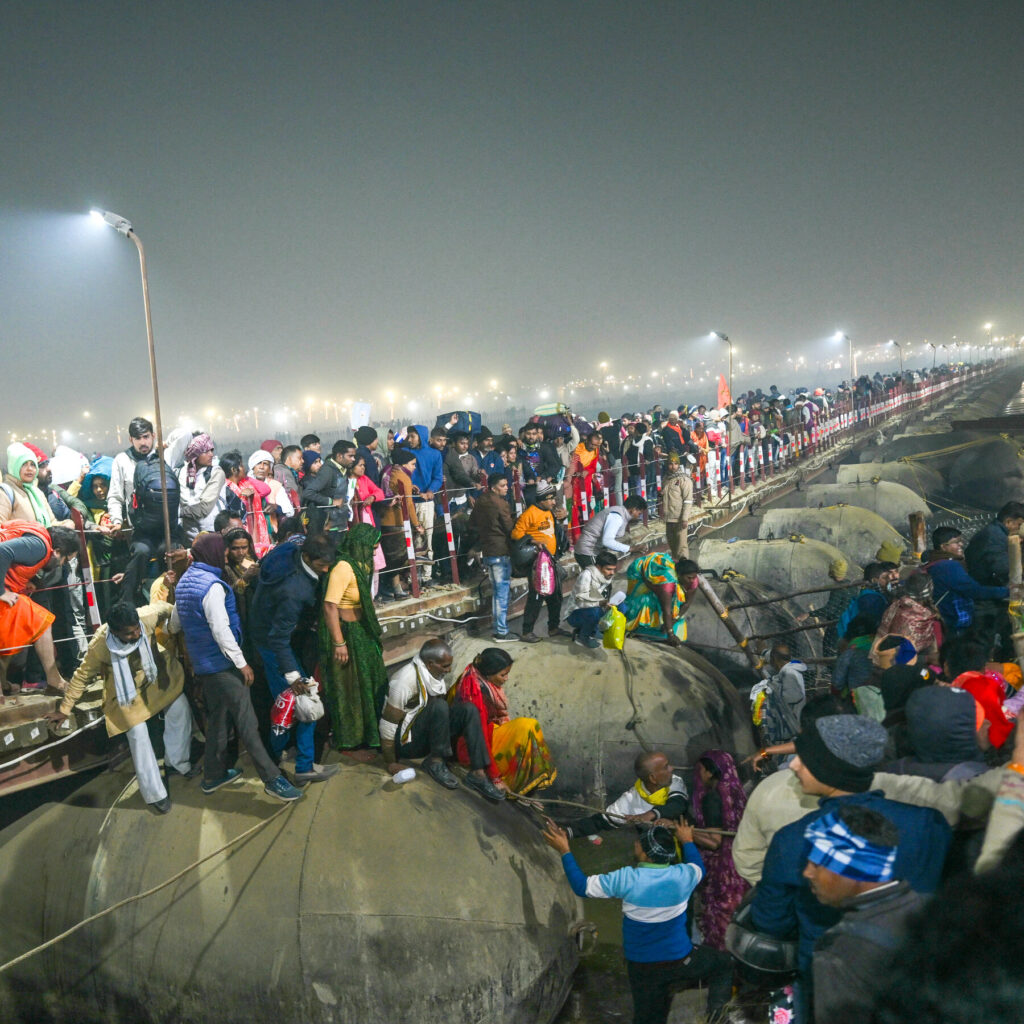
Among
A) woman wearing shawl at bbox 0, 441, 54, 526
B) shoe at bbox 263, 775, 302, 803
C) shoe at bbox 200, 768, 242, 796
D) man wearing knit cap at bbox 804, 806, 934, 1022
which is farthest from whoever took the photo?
woman wearing shawl at bbox 0, 441, 54, 526

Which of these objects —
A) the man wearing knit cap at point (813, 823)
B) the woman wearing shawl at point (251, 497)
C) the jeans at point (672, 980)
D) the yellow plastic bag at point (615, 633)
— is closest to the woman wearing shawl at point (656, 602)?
the yellow plastic bag at point (615, 633)

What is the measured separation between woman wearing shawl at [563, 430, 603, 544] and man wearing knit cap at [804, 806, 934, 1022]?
9830mm

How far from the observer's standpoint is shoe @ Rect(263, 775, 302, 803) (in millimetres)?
6084

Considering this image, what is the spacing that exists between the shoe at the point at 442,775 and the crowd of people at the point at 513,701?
0.02 meters

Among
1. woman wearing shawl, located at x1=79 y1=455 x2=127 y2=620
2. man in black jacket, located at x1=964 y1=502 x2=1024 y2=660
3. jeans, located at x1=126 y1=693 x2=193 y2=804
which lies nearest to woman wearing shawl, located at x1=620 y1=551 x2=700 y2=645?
man in black jacket, located at x1=964 y1=502 x2=1024 y2=660

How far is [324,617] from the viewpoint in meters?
6.43

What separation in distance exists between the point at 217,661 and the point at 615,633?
4761 millimetres

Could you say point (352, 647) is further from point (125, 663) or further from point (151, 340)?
point (151, 340)

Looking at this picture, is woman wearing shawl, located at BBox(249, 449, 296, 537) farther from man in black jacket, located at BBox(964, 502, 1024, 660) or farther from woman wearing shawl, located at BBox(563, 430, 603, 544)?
man in black jacket, located at BBox(964, 502, 1024, 660)

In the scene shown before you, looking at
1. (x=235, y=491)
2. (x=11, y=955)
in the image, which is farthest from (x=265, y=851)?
(x=235, y=491)

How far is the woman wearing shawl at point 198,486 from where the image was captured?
8609 millimetres

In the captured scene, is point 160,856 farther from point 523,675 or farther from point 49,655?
point 523,675

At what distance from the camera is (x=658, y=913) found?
15.2ft

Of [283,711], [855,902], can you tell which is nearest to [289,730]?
[283,711]
